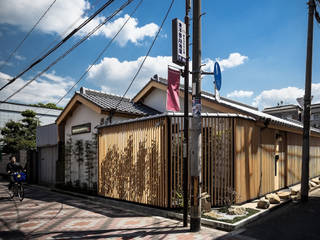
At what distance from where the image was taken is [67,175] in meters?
13.8

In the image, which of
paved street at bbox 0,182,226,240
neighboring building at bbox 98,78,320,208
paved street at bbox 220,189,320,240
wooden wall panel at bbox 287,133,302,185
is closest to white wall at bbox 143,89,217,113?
neighboring building at bbox 98,78,320,208

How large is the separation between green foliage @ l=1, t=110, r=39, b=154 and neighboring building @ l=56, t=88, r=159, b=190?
12070 mm

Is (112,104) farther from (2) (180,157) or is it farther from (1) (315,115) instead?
(1) (315,115)

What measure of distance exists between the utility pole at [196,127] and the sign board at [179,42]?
1.16ft

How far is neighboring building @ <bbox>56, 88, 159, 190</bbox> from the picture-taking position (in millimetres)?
11859

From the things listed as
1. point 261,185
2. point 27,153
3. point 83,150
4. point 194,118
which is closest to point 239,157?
point 261,185

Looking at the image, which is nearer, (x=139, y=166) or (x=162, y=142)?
(x=162, y=142)

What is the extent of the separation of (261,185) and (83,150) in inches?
344

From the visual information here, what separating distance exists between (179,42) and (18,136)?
24.0m

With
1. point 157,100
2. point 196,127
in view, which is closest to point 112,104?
point 157,100

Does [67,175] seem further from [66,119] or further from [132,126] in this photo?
[132,126]

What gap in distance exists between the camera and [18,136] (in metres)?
24.7

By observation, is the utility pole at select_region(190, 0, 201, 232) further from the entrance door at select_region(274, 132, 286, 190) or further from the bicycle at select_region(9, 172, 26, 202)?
the bicycle at select_region(9, 172, 26, 202)

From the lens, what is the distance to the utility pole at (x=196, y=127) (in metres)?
5.87
